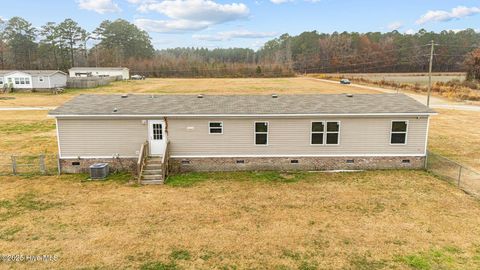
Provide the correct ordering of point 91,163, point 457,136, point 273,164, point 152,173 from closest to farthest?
point 152,173 → point 91,163 → point 273,164 → point 457,136

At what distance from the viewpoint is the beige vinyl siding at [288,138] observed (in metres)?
17.0

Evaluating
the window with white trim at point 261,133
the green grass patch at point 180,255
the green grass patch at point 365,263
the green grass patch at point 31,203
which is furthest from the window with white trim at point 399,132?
the green grass patch at point 31,203

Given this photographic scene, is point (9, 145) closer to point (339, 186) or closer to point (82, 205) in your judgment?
point (82, 205)

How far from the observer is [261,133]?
1709 cm

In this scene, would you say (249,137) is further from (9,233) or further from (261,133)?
(9,233)

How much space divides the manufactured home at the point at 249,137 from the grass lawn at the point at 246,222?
43.3 inches

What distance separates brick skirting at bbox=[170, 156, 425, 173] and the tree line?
246 ft

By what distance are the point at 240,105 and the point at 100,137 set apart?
712 centimetres

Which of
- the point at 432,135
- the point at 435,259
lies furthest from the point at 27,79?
the point at 435,259

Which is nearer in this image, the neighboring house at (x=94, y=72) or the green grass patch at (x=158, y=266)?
the green grass patch at (x=158, y=266)

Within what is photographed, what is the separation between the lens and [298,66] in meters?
126

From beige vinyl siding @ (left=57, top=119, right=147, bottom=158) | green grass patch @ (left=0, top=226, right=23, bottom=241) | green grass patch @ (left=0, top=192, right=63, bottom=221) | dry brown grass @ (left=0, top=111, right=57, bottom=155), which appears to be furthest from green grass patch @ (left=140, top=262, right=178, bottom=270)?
dry brown grass @ (left=0, top=111, right=57, bottom=155)

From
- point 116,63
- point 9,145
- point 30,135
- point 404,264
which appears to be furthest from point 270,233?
point 116,63

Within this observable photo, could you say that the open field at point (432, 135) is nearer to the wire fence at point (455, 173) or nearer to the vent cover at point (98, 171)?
the wire fence at point (455, 173)
